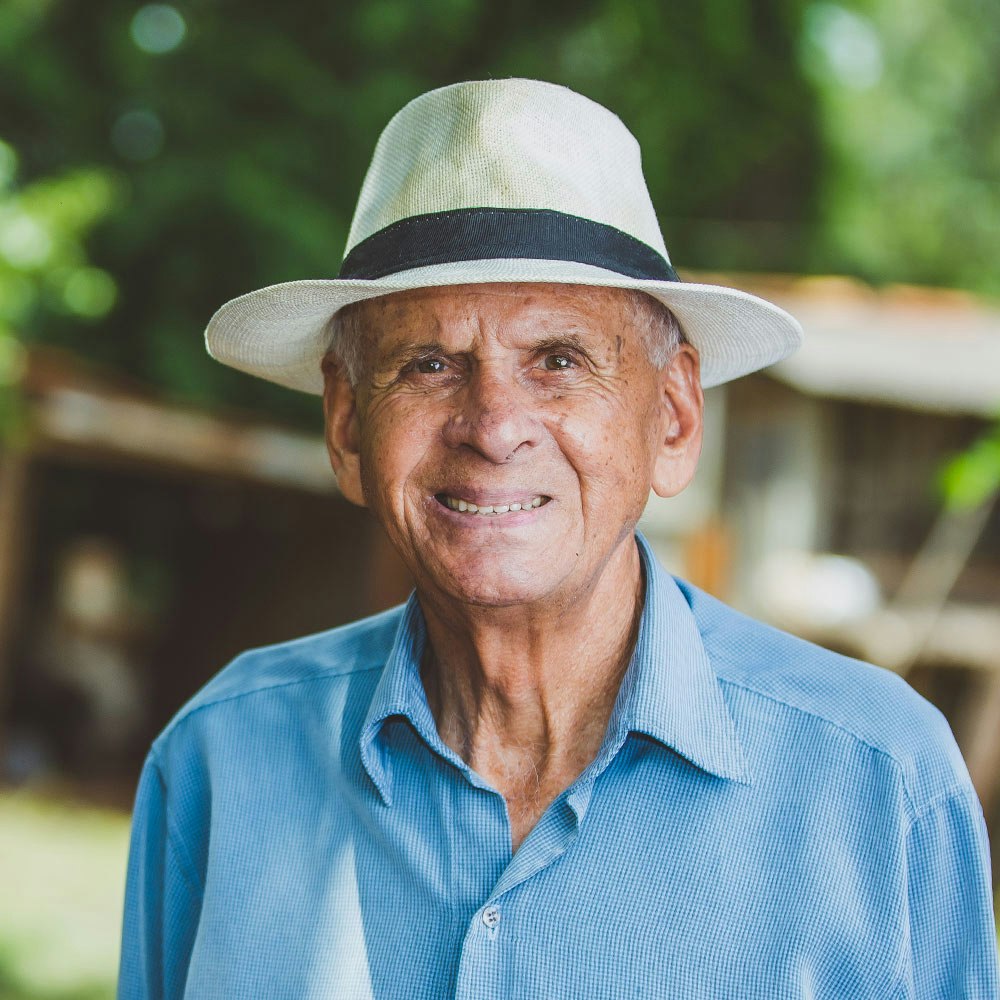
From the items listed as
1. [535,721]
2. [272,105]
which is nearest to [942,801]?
[535,721]

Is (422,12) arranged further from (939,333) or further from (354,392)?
(354,392)

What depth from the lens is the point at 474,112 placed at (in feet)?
6.00

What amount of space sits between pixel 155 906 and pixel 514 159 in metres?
1.32

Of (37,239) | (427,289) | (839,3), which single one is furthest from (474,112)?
(839,3)

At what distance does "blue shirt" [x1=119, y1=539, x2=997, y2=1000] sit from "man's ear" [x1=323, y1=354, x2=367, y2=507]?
29 centimetres

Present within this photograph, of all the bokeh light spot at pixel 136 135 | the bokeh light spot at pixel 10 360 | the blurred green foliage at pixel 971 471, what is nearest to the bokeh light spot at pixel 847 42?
the bokeh light spot at pixel 136 135

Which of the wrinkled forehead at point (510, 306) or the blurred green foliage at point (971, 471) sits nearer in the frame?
the wrinkled forehead at point (510, 306)

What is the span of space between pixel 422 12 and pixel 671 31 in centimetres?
207

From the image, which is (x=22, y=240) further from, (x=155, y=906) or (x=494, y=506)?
(x=494, y=506)

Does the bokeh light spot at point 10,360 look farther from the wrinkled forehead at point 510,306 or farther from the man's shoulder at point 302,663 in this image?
the wrinkled forehead at point 510,306

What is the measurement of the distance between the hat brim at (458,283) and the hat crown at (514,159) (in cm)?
10

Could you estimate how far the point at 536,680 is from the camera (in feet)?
6.35

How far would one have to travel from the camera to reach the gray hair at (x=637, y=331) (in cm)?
190

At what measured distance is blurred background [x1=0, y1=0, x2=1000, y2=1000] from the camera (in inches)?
352
